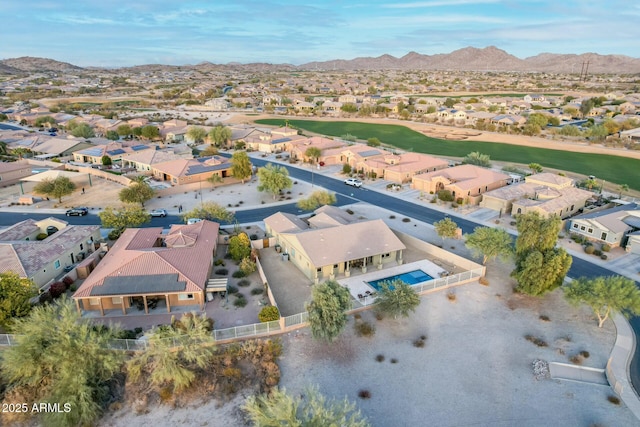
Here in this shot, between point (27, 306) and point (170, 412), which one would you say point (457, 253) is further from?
point (27, 306)

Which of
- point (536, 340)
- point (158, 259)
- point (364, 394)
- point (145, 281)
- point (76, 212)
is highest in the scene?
point (158, 259)

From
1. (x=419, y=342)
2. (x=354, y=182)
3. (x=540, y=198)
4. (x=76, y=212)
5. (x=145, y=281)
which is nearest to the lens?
(x=419, y=342)

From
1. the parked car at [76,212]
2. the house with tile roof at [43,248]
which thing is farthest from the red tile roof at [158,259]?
the parked car at [76,212]

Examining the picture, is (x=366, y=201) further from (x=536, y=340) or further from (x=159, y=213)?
(x=536, y=340)

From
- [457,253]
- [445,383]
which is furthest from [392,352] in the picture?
[457,253]

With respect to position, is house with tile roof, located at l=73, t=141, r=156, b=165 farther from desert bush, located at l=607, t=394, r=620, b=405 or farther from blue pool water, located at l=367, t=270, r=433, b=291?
desert bush, located at l=607, t=394, r=620, b=405

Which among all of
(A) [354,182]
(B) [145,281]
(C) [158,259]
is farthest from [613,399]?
(A) [354,182]
